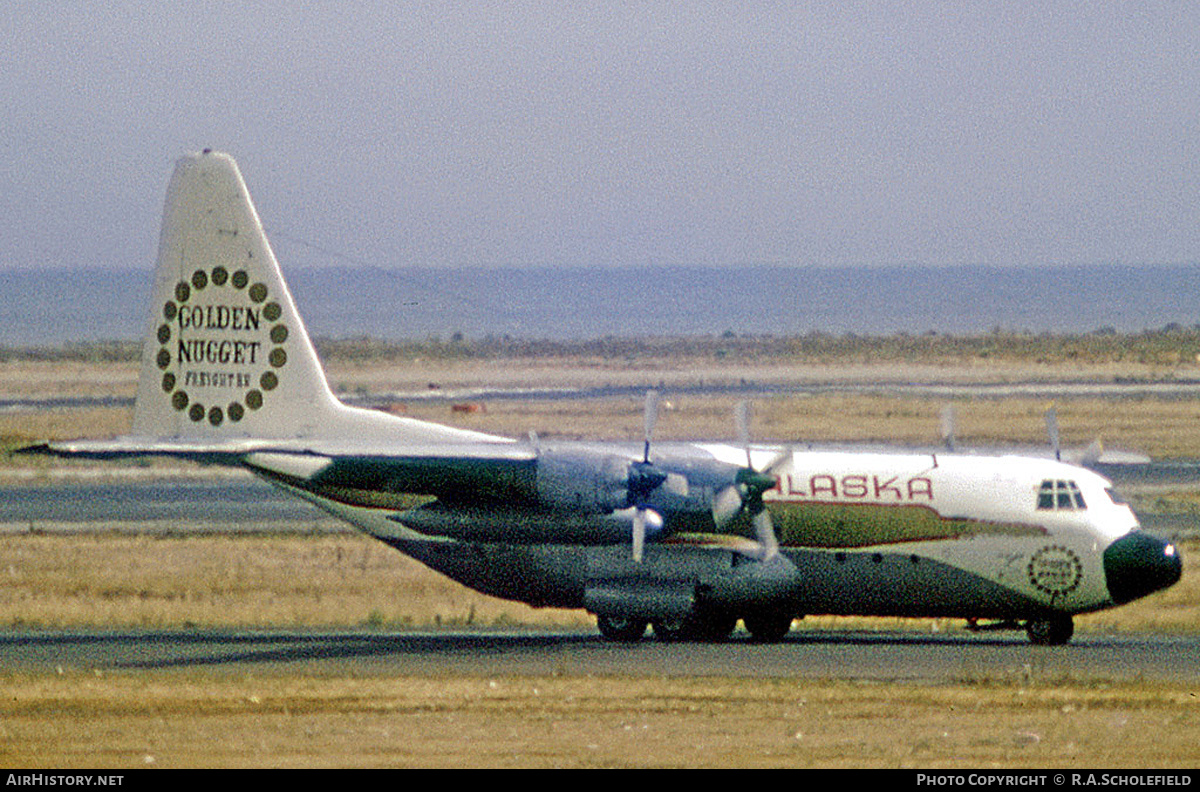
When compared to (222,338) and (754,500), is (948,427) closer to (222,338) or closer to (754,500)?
(754,500)

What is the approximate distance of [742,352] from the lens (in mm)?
145250

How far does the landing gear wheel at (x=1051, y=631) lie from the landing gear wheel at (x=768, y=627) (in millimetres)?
4413

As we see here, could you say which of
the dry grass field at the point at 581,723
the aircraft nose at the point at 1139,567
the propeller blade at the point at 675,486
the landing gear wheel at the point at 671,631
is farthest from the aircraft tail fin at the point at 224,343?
the aircraft nose at the point at 1139,567

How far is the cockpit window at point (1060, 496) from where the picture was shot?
29.6 metres

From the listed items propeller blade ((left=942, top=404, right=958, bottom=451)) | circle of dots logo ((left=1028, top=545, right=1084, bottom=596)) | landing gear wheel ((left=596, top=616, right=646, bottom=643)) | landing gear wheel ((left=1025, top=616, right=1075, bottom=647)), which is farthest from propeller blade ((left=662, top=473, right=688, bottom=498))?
landing gear wheel ((left=1025, top=616, right=1075, bottom=647))

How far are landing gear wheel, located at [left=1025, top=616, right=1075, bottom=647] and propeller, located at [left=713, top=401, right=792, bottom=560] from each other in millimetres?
4870

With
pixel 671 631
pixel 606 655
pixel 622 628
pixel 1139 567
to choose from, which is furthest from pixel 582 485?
pixel 1139 567

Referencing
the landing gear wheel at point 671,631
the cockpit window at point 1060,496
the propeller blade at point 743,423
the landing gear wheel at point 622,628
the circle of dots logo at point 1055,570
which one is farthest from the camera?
the propeller blade at point 743,423

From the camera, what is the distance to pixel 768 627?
104 ft

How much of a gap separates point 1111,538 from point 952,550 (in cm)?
269

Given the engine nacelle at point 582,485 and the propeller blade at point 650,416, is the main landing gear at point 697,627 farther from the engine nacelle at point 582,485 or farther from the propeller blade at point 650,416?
the propeller blade at point 650,416

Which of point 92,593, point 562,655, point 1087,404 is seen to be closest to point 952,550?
point 562,655

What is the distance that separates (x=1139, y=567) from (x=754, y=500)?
657 cm
